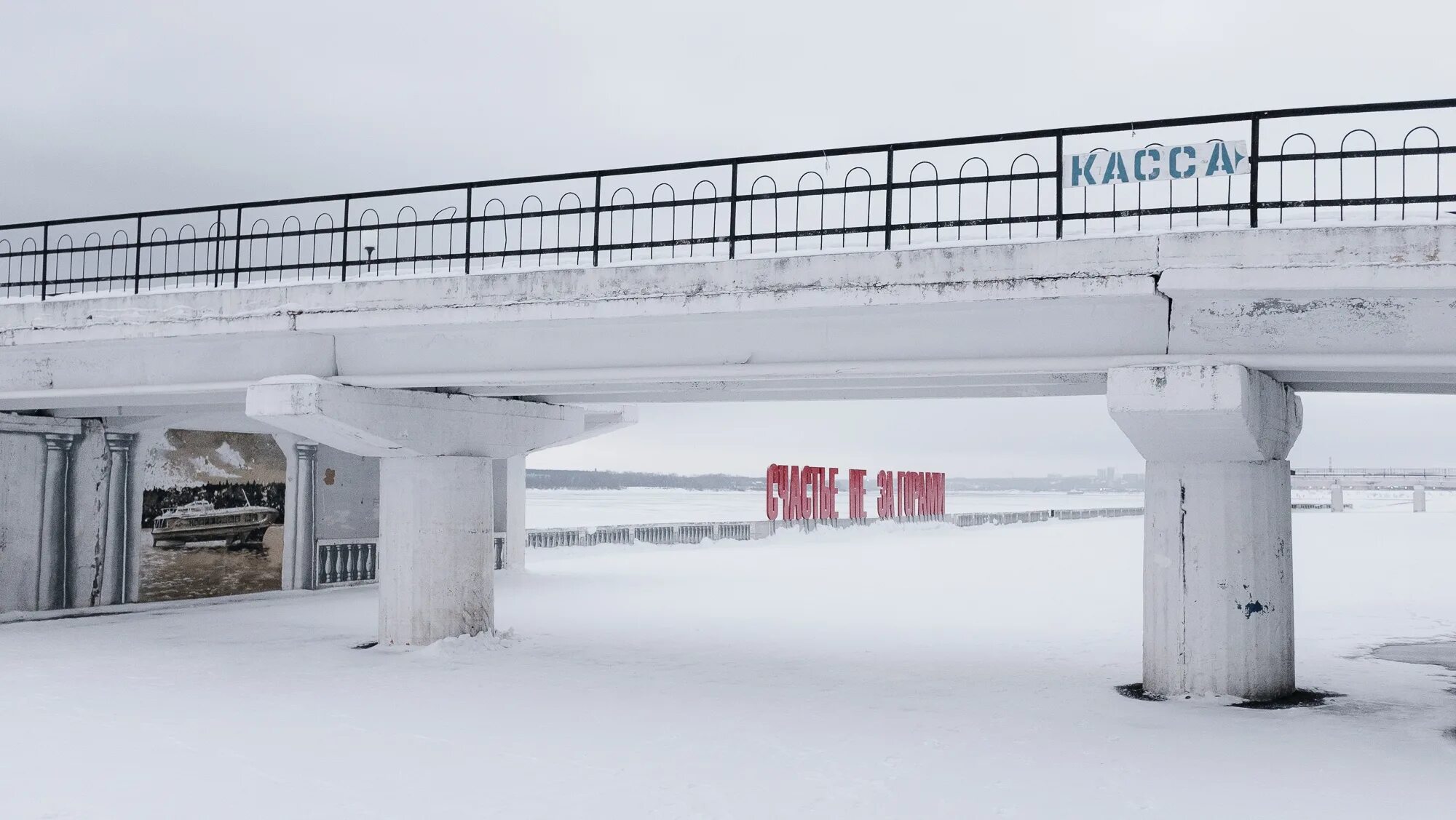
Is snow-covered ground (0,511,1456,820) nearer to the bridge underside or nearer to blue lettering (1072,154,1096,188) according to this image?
the bridge underside

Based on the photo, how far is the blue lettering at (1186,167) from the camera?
37.8ft

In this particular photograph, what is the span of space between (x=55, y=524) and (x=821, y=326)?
15861 mm

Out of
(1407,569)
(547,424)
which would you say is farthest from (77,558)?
(1407,569)

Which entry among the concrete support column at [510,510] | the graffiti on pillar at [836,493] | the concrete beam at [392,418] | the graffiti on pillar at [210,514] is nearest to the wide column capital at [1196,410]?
the concrete beam at [392,418]

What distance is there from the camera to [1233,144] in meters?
11.4

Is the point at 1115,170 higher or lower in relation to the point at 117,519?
higher

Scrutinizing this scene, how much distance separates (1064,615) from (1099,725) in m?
9.66

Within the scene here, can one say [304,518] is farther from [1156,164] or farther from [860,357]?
[1156,164]

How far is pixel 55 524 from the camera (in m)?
21.1

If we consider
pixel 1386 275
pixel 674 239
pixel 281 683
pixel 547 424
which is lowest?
pixel 281 683

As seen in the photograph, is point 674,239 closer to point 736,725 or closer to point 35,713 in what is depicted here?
point 736,725

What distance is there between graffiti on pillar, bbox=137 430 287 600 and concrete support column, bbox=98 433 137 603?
0.40 meters

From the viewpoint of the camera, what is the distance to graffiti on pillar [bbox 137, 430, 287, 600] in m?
23.0

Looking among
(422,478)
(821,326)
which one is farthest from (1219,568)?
(422,478)
